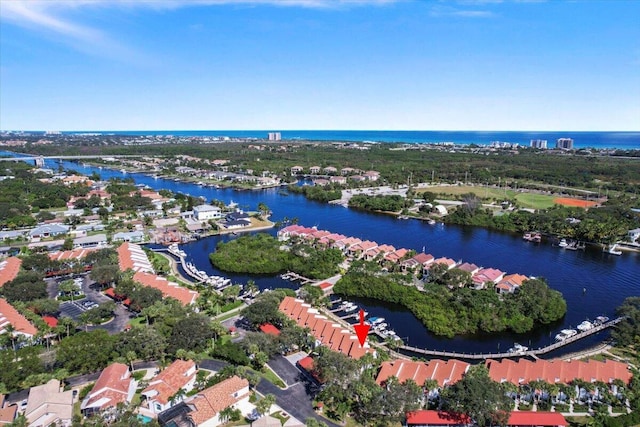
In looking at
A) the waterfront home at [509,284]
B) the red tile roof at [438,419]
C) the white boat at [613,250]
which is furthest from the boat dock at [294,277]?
the white boat at [613,250]

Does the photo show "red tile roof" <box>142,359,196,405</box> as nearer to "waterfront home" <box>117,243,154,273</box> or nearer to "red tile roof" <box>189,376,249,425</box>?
"red tile roof" <box>189,376,249,425</box>

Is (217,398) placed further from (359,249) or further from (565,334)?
(359,249)

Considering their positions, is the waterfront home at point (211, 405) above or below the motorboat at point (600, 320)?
above

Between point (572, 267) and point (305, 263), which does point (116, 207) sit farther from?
point (572, 267)

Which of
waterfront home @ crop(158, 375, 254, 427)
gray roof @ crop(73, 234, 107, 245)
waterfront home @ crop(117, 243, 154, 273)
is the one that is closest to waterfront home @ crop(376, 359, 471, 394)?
waterfront home @ crop(158, 375, 254, 427)

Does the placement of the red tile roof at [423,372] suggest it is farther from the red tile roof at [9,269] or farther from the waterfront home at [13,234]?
the waterfront home at [13,234]

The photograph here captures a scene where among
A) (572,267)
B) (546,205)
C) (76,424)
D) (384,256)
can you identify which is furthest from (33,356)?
(546,205)
